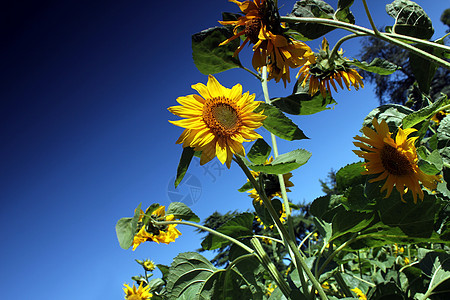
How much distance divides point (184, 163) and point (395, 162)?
1.71 feet

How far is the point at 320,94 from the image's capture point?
94 centimetres

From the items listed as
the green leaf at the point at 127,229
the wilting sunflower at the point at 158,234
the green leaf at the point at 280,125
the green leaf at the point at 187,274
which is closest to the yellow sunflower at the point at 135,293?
the wilting sunflower at the point at 158,234

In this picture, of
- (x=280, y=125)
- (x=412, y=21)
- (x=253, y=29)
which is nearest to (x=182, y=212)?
(x=280, y=125)

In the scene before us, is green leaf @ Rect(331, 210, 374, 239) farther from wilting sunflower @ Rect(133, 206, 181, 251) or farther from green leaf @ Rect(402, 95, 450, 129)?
wilting sunflower @ Rect(133, 206, 181, 251)

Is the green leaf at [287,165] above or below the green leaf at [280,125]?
below

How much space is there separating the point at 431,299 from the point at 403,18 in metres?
0.82

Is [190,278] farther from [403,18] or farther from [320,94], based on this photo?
[403,18]

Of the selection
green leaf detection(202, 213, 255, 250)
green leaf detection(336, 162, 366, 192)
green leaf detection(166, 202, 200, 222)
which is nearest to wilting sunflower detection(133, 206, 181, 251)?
green leaf detection(166, 202, 200, 222)

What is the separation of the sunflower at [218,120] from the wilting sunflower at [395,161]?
297mm

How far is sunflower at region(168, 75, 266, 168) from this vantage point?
2.63 feet

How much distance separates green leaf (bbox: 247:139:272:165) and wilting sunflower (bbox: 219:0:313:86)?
7.5 inches

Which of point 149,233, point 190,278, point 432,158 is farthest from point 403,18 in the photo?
point 149,233

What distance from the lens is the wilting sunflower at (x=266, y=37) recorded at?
73cm

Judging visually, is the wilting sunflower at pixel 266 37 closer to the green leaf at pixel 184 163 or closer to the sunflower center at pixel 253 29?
the sunflower center at pixel 253 29
